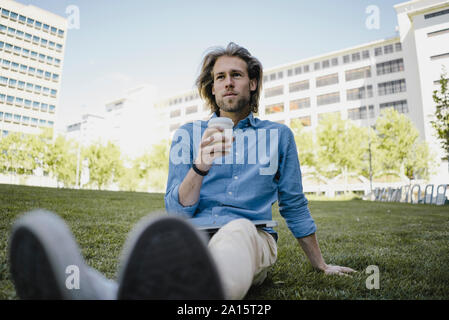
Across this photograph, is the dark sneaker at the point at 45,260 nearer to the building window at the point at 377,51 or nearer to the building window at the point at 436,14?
the building window at the point at 436,14

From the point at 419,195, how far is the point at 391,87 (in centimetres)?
3091

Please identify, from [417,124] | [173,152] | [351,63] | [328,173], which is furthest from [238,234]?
[351,63]

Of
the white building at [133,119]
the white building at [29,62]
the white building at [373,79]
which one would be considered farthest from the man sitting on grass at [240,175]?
the white building at [133,119]

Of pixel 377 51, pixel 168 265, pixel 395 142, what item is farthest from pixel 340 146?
pixel 168 265

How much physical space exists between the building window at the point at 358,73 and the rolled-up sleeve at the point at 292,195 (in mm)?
47178

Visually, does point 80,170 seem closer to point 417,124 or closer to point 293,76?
point 293,76

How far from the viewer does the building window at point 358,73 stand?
42656mm

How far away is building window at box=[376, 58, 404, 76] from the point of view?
40281 millimetres

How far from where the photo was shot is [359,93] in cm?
4269

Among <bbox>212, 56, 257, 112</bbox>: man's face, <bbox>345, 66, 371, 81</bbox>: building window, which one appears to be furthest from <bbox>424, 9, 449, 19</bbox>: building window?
<bbox>212, 56, 257, 112</bbox>: man's face

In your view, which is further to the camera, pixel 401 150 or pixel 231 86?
pixel 401 150

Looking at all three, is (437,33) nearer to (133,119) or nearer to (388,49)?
(388,49)

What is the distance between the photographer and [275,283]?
209 cm

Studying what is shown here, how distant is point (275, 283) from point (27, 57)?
20565 mm
